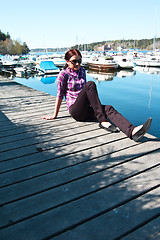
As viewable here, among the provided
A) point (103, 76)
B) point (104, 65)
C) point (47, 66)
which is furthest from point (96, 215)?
point (104, 65)

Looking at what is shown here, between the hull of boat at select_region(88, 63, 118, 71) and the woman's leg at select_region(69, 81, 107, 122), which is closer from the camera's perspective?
the woman's leg at select_region(69, 81, 107, 122)

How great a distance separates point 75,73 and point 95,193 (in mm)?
2268

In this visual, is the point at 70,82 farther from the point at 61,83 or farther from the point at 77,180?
the point at 77,180

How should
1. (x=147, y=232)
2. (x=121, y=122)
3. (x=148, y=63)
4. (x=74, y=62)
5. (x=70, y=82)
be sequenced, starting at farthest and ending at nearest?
(x=148, y=63) → (x=70, y=82) → (x=74, y=62) → (x=121, y=122) → (x=147, y=232)

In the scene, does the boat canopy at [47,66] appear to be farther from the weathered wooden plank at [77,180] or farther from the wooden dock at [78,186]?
the weathered wooden plank at [77,180]

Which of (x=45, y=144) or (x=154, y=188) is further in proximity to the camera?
(x=45, y=144)

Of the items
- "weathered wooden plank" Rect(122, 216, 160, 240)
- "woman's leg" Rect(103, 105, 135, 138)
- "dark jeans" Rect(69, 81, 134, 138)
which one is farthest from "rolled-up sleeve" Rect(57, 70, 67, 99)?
"weathered wooden plank" Rect(122, 216, 160, 240)

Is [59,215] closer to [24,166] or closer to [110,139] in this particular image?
[24,166]

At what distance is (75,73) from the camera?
3.43 metres

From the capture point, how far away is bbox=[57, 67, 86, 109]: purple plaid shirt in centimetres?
341

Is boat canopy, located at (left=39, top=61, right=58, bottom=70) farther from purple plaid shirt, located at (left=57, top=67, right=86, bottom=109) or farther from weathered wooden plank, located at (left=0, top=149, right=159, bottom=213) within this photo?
weathered wooden plank, located at (left=0, top=149, right=159, bottom=213)

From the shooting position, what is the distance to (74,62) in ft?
10.7

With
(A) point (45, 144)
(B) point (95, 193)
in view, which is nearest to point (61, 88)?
(A) point (45, 144)

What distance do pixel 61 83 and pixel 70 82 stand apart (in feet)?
0.52
